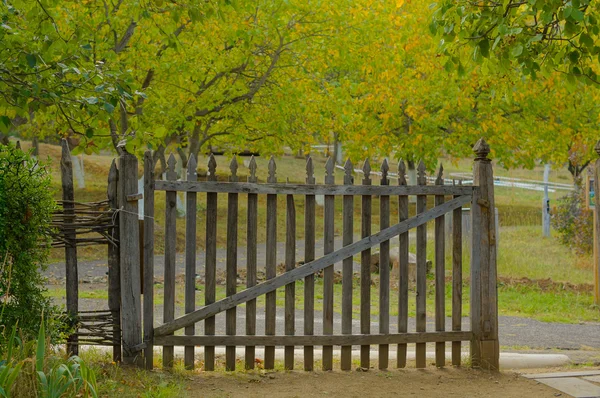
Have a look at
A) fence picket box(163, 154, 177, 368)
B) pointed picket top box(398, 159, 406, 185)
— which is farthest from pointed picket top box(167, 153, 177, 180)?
pointed picket top box(398, 159, 406, 185)

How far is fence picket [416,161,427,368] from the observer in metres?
7.31

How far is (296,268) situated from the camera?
6961 millimetres

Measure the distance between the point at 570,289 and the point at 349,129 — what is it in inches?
390

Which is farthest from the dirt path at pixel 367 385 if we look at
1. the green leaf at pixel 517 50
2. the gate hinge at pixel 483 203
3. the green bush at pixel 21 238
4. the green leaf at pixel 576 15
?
the green leaf at pixel 576 15

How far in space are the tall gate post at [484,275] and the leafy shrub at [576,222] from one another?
11.5 meters

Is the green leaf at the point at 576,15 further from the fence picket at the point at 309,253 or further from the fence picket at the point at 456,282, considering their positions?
the fence picket at the point at 309,253

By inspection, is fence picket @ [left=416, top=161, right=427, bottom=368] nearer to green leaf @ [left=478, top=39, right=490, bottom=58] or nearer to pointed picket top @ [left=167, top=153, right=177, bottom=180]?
green leaf @ [left=478, top=39, right=490, bottom=58]

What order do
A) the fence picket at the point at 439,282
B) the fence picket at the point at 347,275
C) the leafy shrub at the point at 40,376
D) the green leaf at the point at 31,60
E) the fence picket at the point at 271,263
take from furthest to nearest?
the fence picket at the point at 439,282, the fence picket at the point at 347,275, the fence picket at the point at 271,263, the green leaf at the point at 31,60, the leafy shrub at the point at 40,376

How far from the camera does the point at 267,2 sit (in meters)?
16.6

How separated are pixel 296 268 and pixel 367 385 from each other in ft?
3.86

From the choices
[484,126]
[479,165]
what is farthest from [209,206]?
[484,126]

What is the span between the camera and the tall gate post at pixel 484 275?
7414 mm

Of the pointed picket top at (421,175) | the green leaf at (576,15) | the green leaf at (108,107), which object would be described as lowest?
the pointed picket top at (421,175)

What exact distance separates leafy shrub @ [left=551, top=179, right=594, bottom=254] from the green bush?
14.7 meters
